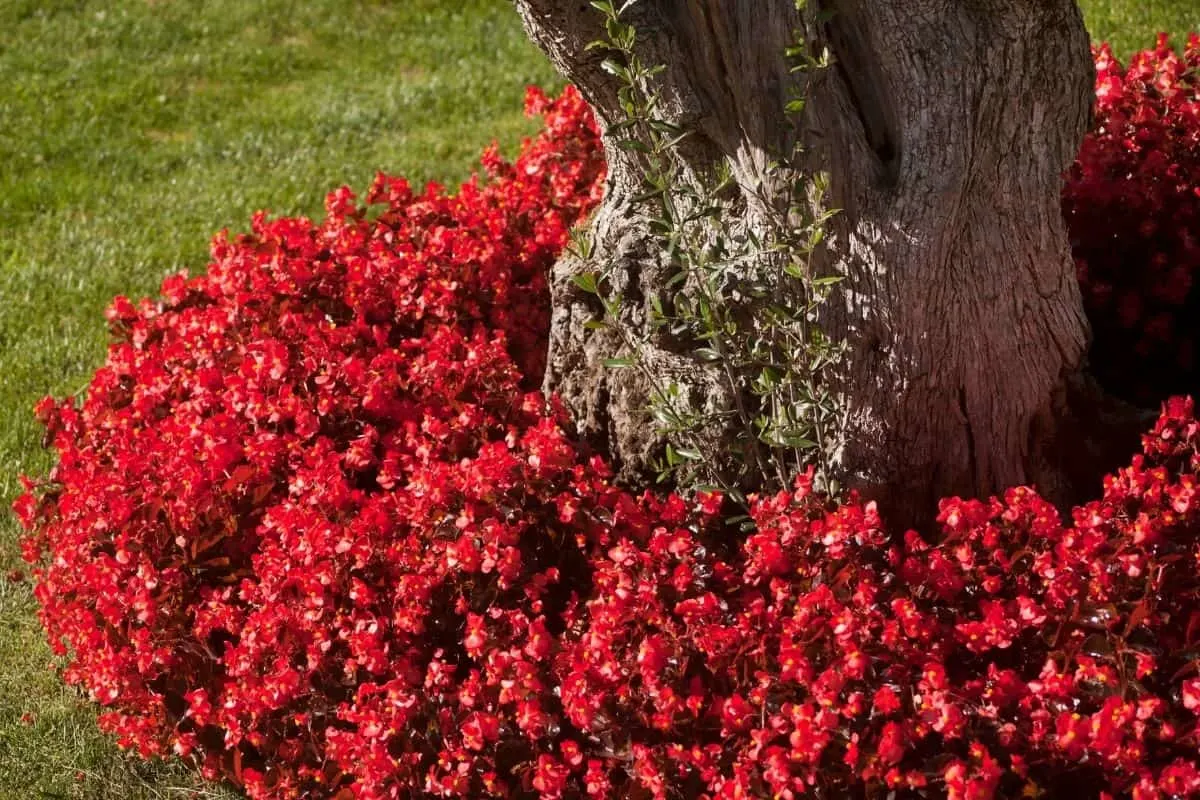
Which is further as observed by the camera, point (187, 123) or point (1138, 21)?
point (187, 123)

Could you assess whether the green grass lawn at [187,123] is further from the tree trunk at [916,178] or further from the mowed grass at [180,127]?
the tree trunk at [916,178]

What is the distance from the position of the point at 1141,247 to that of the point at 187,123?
Result: 5528 mm

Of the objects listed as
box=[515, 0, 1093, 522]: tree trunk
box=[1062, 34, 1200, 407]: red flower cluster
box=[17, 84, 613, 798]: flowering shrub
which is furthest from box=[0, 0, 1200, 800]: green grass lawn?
box=[515, 0, 1093, 522]: tree trunk

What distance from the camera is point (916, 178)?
10.8 feet

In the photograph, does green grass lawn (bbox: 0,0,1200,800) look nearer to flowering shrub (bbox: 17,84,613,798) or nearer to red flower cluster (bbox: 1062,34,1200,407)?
flowering shrub (bbox: 17,84,613,798)

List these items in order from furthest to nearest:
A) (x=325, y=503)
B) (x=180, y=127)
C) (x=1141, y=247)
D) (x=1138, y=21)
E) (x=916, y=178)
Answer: (x=180, y=127), (x=1138, y=21), (x=1141, y=247), (x=325, y=503), (x=916, y=178)

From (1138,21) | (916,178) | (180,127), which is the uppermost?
(1138,21)

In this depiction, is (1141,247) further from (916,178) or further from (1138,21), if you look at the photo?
(1138,21)

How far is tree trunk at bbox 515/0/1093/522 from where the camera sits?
3230mm

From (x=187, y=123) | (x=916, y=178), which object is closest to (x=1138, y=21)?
(x=916, y=178)

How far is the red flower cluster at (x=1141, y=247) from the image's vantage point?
419 centimetres

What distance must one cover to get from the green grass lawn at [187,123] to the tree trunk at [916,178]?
111 inches

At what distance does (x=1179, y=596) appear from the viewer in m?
3.03

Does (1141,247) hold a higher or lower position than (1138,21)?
lower
